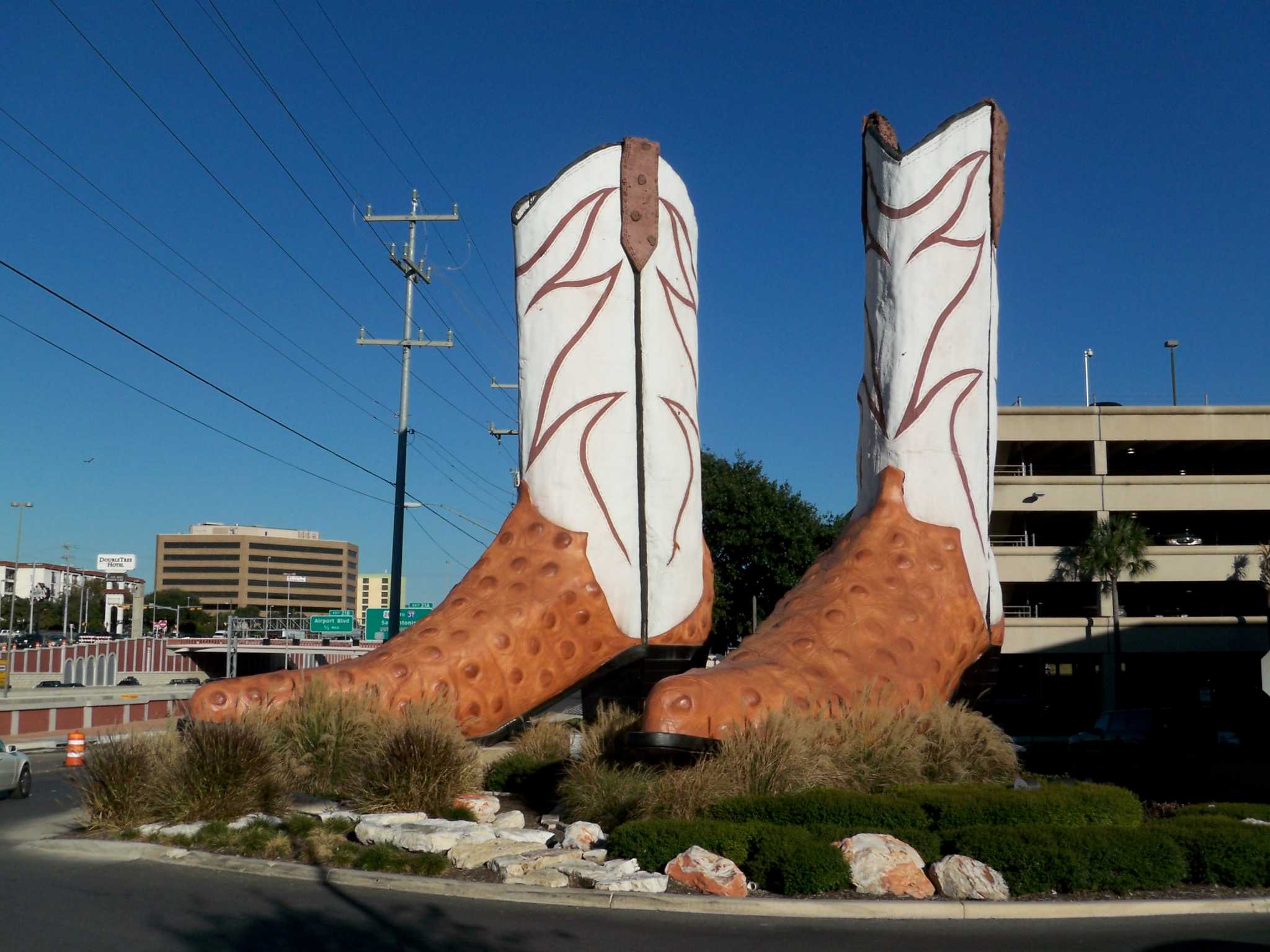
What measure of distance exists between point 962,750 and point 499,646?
386 centimetres

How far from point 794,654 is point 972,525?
2.70m

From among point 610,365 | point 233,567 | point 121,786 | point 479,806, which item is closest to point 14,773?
point 121,786

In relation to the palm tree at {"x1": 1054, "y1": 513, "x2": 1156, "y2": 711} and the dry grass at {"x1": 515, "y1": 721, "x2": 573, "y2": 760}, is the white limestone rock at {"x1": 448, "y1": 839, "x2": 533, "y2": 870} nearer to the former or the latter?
the dry grass at {"x1": 515, "y1": 721, "x2": 573, "y2": 760}

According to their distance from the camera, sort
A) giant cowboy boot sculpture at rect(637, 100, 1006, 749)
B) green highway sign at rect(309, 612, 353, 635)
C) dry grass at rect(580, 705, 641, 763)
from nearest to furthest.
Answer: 1. dry grass at rect(580, 705, 641, 763)
2. giant cowboy boot sculpture at rect(637, 100, 1006, 749)
3. green highway sign at rect(309, 612, 353, 635)

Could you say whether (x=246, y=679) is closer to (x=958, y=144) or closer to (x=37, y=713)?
(x=958, y=144)

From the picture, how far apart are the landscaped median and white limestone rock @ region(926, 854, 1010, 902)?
1cm

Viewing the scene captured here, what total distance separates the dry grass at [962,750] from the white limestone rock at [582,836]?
2.69 metres

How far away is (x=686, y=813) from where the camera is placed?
7.79 m

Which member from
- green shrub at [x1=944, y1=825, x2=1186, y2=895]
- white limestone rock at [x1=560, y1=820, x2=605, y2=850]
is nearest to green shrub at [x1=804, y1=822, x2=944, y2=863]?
green shrub at [x1=944, y1=825, x2=1186, y2=895]

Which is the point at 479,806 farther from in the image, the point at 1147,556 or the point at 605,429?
the point at 1147,556

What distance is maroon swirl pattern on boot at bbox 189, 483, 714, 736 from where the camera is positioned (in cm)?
972

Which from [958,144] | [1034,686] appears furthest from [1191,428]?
[958,144]

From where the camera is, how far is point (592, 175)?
11.3m

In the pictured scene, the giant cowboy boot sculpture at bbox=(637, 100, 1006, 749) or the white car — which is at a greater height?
the giant cowboy boot sculpture at bbox=(637, 100, 1006, 749)
